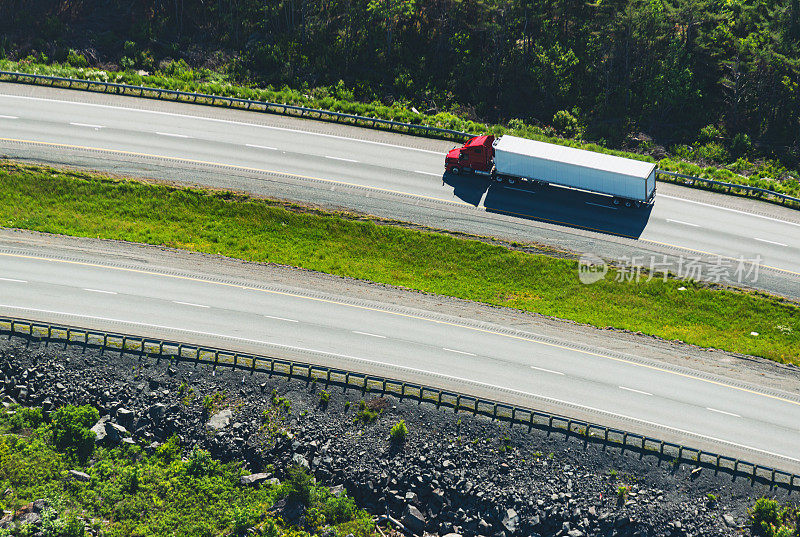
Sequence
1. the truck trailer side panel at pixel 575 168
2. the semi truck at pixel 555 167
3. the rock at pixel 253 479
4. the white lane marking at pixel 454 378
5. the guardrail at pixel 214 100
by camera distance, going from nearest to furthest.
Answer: the rock at pixel 253 479
the white lane marking at pixel 454 378
the truck trailer side panel at pixel 575 168
the semi truck at pixel 555 167
the guardrail at pixel 214 100

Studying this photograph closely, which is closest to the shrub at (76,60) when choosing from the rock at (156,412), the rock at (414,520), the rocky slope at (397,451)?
the rocky slope at (397,451)

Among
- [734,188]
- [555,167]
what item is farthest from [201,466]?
[734,188]

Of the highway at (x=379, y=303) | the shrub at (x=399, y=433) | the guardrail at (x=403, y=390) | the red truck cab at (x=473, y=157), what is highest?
the red truck cab at (x=473, y=157)

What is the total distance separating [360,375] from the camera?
124 ft

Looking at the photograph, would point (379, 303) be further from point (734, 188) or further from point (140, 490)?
point (734, 188)

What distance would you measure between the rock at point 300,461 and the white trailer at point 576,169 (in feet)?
77.0

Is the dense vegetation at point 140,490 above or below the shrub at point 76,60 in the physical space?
below

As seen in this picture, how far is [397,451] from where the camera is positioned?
3597cm

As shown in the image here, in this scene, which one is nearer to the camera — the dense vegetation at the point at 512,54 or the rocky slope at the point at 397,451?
the rocky slope at the point at 397,451

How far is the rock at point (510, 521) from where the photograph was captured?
34188mm

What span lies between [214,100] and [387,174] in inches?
618

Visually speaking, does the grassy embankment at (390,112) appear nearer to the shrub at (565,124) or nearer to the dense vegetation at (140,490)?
the shrub at (565,124)

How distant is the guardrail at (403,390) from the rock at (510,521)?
175 inches

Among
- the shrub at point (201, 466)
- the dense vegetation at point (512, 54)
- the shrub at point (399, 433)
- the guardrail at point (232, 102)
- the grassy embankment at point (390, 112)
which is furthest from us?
the dense vegetation at point (512, 54)
